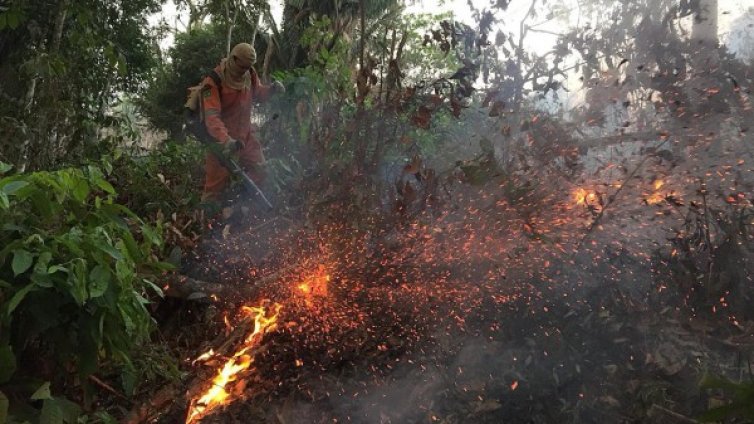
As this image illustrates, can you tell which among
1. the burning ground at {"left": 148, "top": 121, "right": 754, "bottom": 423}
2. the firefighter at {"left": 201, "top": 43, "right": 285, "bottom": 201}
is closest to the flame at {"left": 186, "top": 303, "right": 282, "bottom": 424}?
Answer: the burning ground at {"left": 148, "top": 121, "right": 754, "bottom": 423}

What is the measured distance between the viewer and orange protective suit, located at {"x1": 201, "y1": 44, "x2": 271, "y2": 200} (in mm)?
4758

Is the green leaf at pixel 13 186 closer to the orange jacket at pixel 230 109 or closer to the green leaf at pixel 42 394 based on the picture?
the green leaf at pixel 42 394

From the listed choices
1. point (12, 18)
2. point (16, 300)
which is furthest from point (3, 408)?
point (12, 18)

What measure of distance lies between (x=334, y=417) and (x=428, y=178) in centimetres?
221

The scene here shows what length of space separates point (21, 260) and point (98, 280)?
25 cm

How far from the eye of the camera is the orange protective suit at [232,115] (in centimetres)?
476

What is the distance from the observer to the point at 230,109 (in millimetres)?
5070

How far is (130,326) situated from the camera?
6.65ft

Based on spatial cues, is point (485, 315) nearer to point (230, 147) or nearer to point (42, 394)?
point (42, 394)

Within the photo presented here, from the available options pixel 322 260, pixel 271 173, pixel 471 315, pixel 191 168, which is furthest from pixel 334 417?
pixel 191 168

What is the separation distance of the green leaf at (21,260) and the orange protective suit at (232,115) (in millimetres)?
3044

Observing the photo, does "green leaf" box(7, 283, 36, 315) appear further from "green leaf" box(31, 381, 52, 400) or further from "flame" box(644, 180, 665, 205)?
"flame" box(644, 180, 665, 205)

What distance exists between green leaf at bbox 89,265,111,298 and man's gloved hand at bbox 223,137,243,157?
2996 mm

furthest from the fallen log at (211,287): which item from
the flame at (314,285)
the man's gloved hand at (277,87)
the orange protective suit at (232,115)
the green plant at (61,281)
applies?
the man's gloved hand at (277,87)
